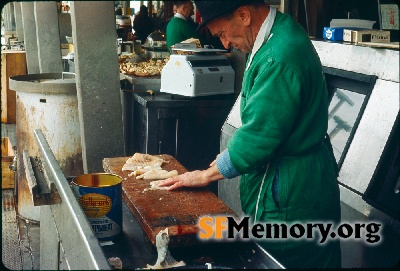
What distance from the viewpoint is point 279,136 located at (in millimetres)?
2287

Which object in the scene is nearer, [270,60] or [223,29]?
[270,60]

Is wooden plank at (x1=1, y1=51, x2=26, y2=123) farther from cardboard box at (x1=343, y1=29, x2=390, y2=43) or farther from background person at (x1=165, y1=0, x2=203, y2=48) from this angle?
cardboard box at (x1=343, y1=29, x2=390, y2=43)

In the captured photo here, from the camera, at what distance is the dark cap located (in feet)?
7.97

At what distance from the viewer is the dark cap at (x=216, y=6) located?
2430mm

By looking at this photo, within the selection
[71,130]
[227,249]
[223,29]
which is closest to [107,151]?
[71,130]

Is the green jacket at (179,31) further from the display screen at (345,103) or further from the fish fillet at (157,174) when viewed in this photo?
the fish fillet at (157,174)

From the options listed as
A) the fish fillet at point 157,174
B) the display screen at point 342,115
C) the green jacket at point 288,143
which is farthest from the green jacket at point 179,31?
the green jacket at point 288,143

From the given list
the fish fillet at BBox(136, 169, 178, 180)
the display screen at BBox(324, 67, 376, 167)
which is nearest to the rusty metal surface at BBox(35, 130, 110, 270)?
the fish fillet at BBox(136, 169, 178, 180)

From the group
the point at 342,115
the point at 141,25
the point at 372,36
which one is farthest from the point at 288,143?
the point at 141,25

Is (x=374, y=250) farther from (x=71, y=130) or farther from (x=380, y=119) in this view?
(x=71, y=130)

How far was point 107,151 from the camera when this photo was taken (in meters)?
4.98

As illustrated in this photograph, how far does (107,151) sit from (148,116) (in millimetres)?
589

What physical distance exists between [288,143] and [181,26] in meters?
6.17

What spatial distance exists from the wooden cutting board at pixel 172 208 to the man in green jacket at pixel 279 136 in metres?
0.11
